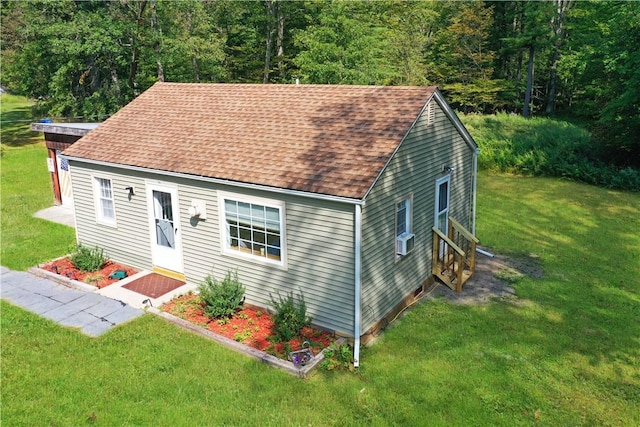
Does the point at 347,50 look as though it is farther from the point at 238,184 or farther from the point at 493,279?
the point at 238,184

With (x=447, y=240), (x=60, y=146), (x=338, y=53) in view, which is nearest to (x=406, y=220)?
(x=447, y=240)

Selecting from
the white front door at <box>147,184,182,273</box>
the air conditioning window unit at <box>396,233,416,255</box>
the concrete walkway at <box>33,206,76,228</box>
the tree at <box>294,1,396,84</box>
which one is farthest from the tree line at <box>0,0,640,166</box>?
the air conditioning window unit at <box>396,233,416,255</box>

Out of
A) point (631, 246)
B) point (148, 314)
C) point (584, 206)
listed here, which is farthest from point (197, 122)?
point (584, 206)

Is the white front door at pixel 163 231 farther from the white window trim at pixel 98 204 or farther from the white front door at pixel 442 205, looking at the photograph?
the white front door at pixel 442 205

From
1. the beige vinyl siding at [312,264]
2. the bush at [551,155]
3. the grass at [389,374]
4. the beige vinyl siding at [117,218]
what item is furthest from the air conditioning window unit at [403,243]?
the bush at [551,155]

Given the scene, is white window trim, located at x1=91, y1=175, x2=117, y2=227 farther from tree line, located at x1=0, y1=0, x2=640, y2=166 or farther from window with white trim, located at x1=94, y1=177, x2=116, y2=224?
tree line, located at x1=0, y1=0, x2=640, y2=166

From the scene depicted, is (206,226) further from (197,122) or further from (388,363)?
(388,363)
